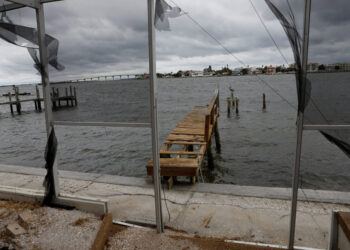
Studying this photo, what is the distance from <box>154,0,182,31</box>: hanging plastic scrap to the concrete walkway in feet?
8.29

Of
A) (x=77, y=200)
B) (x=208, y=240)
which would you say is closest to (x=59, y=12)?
(x=77, y=200)

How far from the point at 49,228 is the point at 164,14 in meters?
2.99

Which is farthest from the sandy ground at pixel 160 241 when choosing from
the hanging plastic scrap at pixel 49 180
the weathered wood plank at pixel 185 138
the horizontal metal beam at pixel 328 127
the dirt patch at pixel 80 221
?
the weathered wood plank at pixel 185 138

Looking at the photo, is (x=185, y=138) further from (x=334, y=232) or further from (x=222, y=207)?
(x=334, y=232)

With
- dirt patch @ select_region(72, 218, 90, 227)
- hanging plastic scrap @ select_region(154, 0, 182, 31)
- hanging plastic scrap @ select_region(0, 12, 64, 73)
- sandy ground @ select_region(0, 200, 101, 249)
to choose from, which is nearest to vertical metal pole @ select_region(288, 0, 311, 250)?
hanging plastic scrap @ select_region(154, 0, 182, 31)

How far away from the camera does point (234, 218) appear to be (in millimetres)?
3656

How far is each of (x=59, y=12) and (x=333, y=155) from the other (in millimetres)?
11668

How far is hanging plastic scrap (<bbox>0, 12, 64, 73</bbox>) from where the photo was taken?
3.70 m

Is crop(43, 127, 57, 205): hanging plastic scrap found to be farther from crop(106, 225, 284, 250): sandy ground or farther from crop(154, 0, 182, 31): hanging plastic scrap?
crop(154, 0, 182, 31): hanging plastic scrap

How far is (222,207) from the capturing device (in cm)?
398

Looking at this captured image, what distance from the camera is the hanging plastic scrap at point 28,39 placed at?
3705 millimetres

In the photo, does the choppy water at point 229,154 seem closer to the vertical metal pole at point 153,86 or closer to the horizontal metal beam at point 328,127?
the vertical metal pole at point 153,86

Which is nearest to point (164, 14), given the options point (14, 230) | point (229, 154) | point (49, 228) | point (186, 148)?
point (49, 228)

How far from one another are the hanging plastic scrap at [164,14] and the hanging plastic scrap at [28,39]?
1.56m
